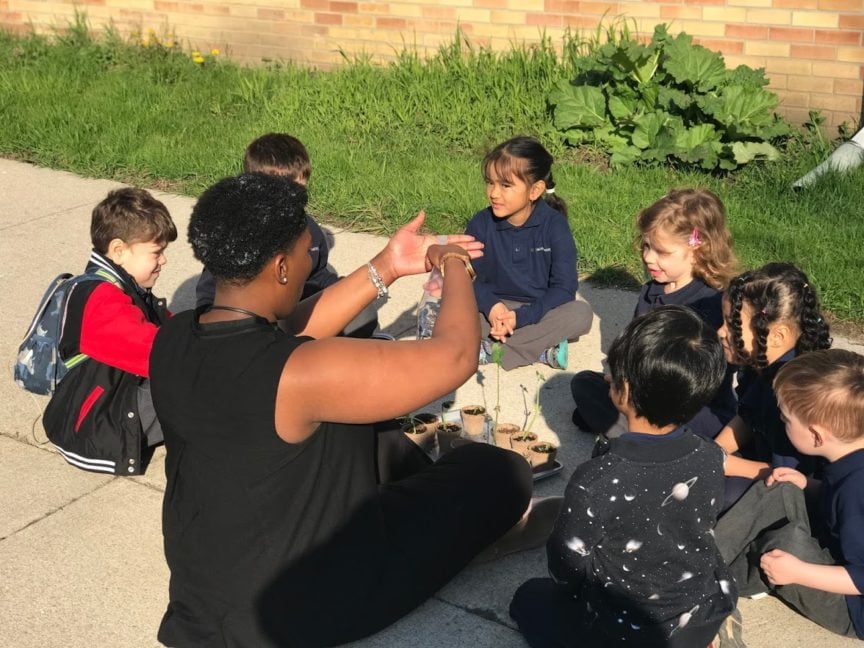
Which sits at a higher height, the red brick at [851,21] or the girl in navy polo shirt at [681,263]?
the red brick at [851,21]

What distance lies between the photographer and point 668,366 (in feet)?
9.07

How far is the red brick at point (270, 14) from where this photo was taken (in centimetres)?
996

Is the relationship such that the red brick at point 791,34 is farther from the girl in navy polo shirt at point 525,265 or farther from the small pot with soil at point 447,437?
the small pot with soil at point 447,437

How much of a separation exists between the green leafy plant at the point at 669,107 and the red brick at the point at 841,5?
606 mm

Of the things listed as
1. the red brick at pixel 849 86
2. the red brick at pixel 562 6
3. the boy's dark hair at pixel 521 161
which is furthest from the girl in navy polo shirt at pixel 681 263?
the red brick at pixel 562 6

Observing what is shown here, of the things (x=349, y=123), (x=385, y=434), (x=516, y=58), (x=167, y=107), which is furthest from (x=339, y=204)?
(x=385, y=434)

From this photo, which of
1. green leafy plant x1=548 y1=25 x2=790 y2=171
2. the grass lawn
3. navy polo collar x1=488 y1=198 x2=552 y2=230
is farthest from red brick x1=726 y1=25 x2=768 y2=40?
navy polo collar x1=488 y1=198 x2=552 y2=230

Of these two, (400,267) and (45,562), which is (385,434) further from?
(45,562)

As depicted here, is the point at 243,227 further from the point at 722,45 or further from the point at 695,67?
the point at 722,45

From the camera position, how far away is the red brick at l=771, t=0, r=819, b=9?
746 cm

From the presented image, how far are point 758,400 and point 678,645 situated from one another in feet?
3.78

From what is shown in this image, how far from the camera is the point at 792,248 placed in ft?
19.6

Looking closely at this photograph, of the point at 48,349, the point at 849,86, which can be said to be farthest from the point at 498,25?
the point at 48,349

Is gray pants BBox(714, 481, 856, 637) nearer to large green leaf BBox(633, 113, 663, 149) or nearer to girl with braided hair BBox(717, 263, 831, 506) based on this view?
girl with braided hair BBox(717, 263, 831, 506)
